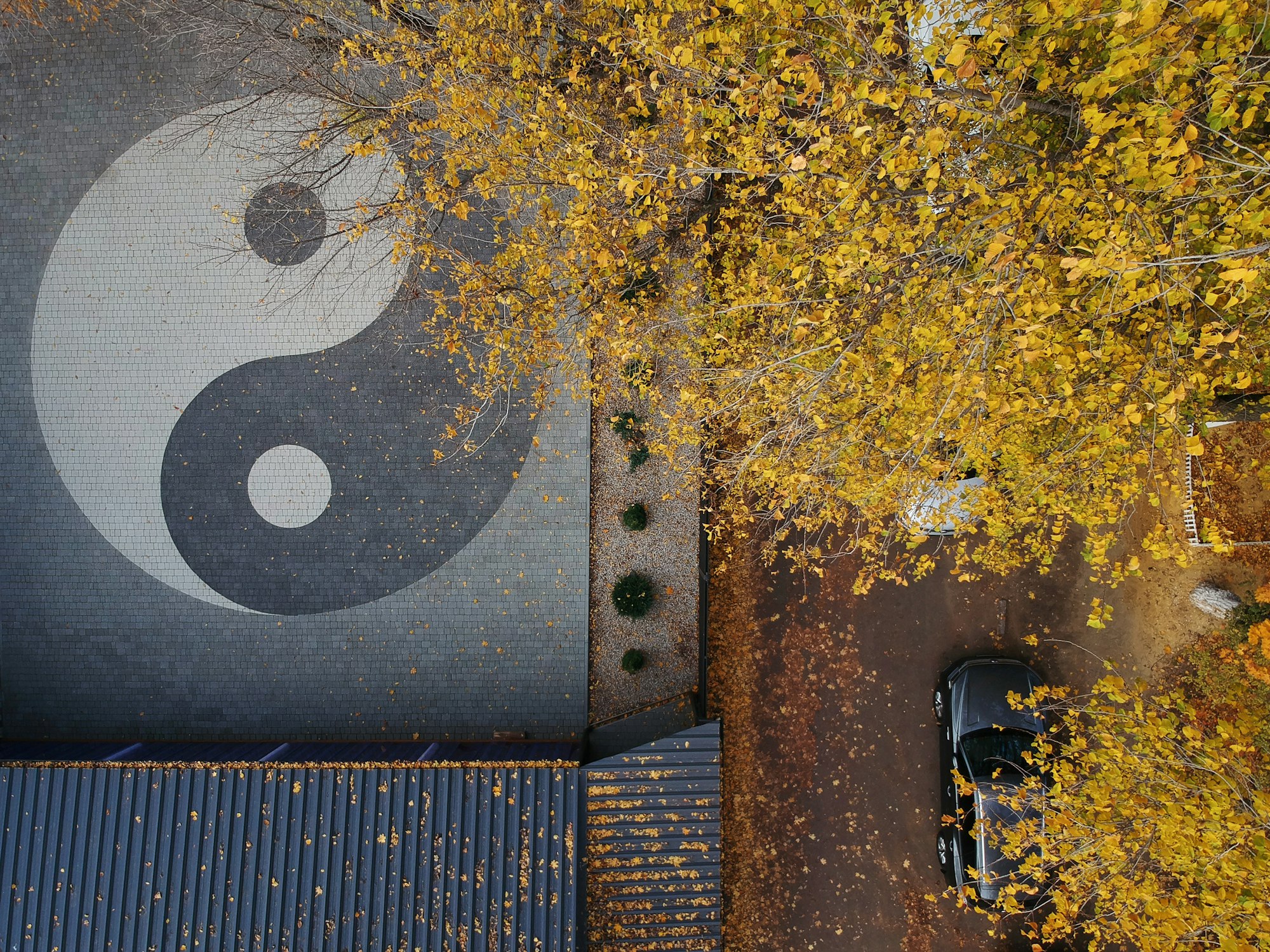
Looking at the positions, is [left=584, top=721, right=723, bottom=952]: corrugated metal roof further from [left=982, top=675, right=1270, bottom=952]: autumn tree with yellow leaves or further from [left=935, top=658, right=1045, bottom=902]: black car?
[left=935, top=658, right=1045, bottom=902]: black car

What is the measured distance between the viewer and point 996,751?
974 cm

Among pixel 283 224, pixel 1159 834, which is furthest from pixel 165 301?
pixel 1159 834

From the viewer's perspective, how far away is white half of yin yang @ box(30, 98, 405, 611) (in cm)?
1080

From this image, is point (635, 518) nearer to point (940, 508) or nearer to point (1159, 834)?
point (940, 508)

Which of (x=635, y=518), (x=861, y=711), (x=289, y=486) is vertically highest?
(x=289, y=486)

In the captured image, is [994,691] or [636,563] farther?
[636,563]

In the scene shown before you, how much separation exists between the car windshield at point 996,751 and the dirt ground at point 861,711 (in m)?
0.82

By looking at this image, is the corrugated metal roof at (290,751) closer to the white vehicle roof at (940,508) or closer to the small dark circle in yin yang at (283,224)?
the white vehicle roof at (940,508)

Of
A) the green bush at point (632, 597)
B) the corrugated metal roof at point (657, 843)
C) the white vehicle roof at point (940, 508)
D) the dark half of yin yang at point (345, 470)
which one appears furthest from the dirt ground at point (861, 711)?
the dark half of yin yang at point (345, 470)

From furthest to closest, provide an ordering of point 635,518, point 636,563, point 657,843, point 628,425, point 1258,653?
point 636,563 < point 628,425 < point 635,518 < point 1258,653 < point 657,843

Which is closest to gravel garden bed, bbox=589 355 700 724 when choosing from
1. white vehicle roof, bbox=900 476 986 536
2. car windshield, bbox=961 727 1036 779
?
white vehicle roof, bbox=900 476 986 536

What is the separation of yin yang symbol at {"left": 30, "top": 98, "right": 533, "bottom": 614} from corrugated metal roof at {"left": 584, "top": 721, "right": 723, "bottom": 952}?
476 cm

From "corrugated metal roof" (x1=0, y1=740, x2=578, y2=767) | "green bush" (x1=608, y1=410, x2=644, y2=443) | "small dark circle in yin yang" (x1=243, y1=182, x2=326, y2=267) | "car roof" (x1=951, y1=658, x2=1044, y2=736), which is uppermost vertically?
"small dark circle in yin yang" (x1=243, y1=182, x2=326, y2=267)

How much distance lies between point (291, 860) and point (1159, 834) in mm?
10864
